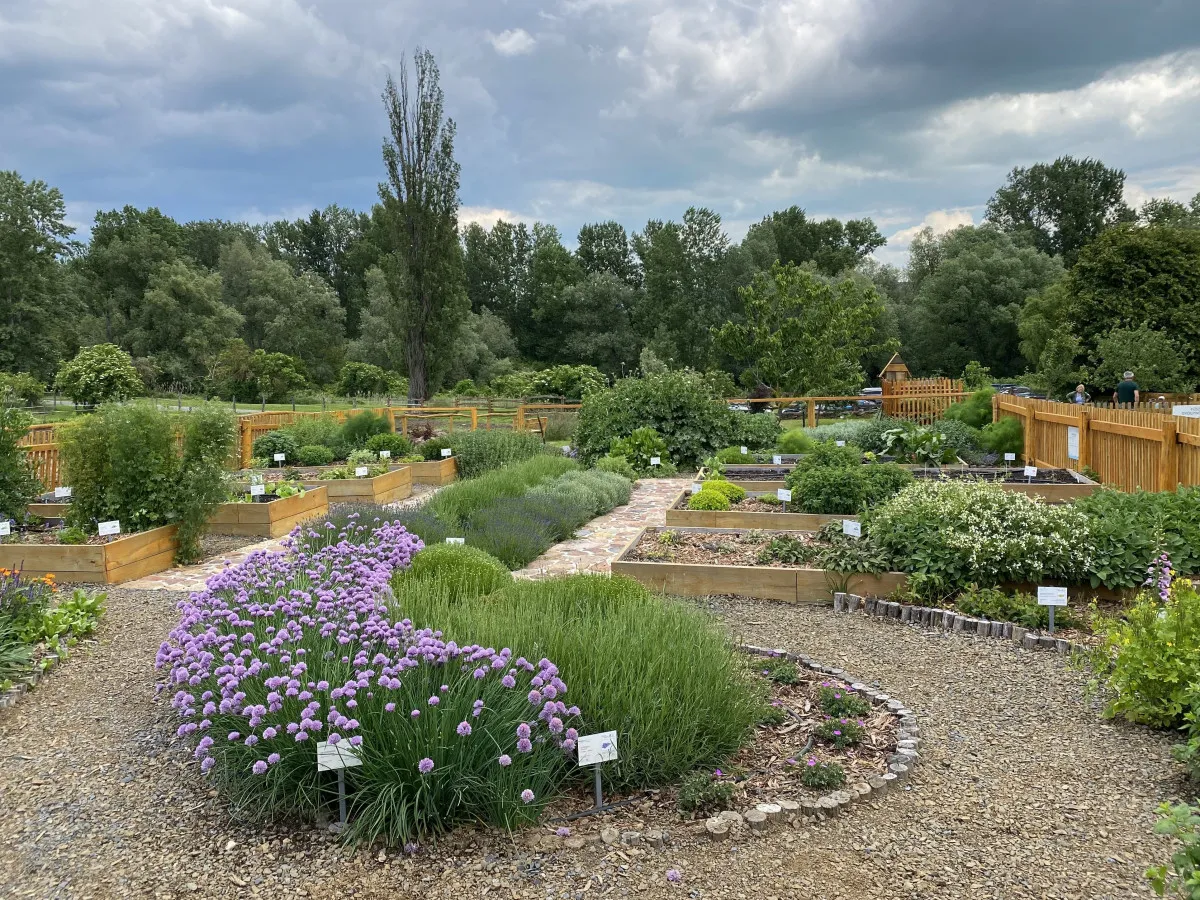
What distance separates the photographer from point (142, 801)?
3.45 m

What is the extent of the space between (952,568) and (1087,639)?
1.05m

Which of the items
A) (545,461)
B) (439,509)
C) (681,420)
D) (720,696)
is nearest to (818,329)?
(681,420)

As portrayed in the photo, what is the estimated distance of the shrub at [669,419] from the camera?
1520cm

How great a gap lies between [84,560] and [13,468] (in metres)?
2.16

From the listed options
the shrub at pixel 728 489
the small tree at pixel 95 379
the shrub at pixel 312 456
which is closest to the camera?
the shrub at pixel 728 489

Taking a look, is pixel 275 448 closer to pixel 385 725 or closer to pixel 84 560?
pixel 84 560

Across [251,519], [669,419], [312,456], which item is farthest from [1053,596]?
[312,456]

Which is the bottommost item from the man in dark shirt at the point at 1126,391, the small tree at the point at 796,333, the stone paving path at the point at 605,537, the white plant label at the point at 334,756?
the stone paving path at the point at 605,537

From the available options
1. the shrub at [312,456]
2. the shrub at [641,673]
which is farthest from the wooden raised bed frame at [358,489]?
the shrub at [641,673]

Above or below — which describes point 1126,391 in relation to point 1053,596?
above

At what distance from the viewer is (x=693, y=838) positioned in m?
3.03

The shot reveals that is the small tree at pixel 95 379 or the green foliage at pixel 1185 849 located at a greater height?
the small tree at pixel 95 379

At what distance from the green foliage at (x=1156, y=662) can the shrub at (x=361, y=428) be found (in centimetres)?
1407

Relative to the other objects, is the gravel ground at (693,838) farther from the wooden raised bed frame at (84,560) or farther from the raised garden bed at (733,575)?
the wooden raised bed frame at (84,560)
